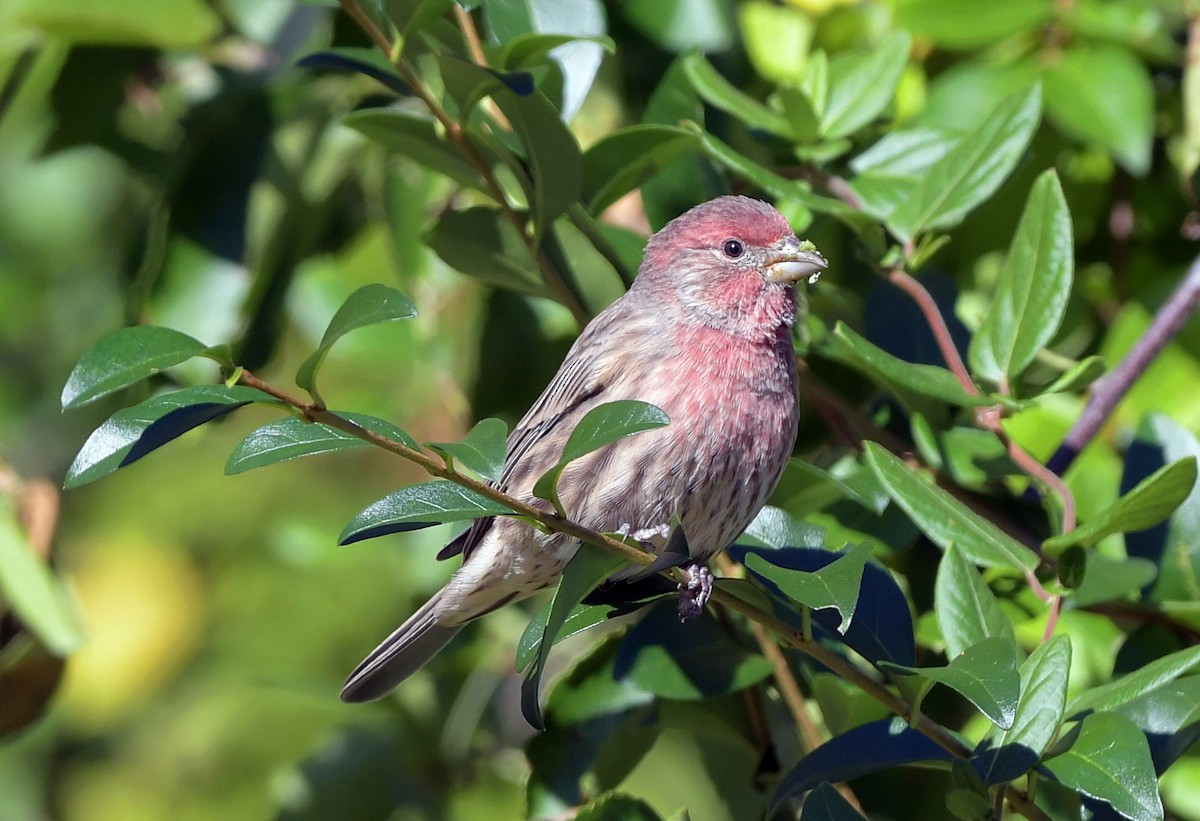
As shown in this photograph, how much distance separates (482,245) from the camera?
3.36 meters

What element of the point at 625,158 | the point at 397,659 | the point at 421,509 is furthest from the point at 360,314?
the point at 397,659

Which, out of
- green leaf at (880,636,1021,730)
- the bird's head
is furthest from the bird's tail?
green leaf at (880,636,1021,730)

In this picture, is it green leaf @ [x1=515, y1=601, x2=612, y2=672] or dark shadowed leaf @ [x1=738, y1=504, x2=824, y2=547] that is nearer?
green leaf @ [x1=515, y1=601, x2=612, y2=672]

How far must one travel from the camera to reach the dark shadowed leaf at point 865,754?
8.43 feet

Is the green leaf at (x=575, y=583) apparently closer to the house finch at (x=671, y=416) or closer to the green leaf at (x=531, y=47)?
the house finch at (x=671, y=416)

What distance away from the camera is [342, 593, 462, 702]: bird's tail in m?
3.94

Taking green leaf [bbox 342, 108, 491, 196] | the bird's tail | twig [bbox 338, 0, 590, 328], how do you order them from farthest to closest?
the bird's tail → green leaf [bbox 342, 108, 491, 196] → twig [bbox 338, 0, 590, 328]

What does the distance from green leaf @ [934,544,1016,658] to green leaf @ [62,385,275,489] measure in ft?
4.56

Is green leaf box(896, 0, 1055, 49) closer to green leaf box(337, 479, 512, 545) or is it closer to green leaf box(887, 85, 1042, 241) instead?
green leaf box(887, 85, 1042, 241)

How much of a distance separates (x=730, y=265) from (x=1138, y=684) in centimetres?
172

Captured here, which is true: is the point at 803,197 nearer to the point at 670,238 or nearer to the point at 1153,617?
the point at 670,238

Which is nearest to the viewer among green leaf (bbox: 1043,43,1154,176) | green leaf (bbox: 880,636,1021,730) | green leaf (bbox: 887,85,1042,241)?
green leaf (bbox: 880,636,1021,730)

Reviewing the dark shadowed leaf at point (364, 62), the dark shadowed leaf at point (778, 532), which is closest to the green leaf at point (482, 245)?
the dark shadowed leaf at point (364, 62)

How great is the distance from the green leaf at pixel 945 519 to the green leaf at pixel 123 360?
1.36 metres
